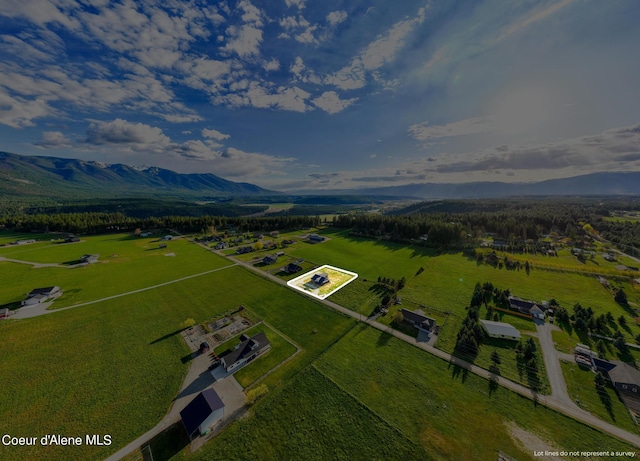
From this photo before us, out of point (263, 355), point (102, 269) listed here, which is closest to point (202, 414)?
point (263, 355)

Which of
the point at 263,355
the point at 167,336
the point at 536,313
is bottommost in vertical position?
the point at 167,336

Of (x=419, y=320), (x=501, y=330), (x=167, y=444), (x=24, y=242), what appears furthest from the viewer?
(x=24, y=242)

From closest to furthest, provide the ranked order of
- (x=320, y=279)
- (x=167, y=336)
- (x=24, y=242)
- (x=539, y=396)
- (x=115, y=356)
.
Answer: (x=539, y=396) → (x=115, y=356) → (x=167, y=336) → (x=320, y=279) → (x=24, y=242)

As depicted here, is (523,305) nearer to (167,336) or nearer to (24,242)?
(167,336)

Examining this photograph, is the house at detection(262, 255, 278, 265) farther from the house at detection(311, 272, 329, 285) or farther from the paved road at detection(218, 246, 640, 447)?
the paved road at detection(218, 246, 640, 447)

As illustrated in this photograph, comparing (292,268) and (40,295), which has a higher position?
(292,268)

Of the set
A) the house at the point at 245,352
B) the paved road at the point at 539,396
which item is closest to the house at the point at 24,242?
the house at the point at 245,352

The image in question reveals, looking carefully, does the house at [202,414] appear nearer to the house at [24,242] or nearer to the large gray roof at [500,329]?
the large gray roof at [500,329]
